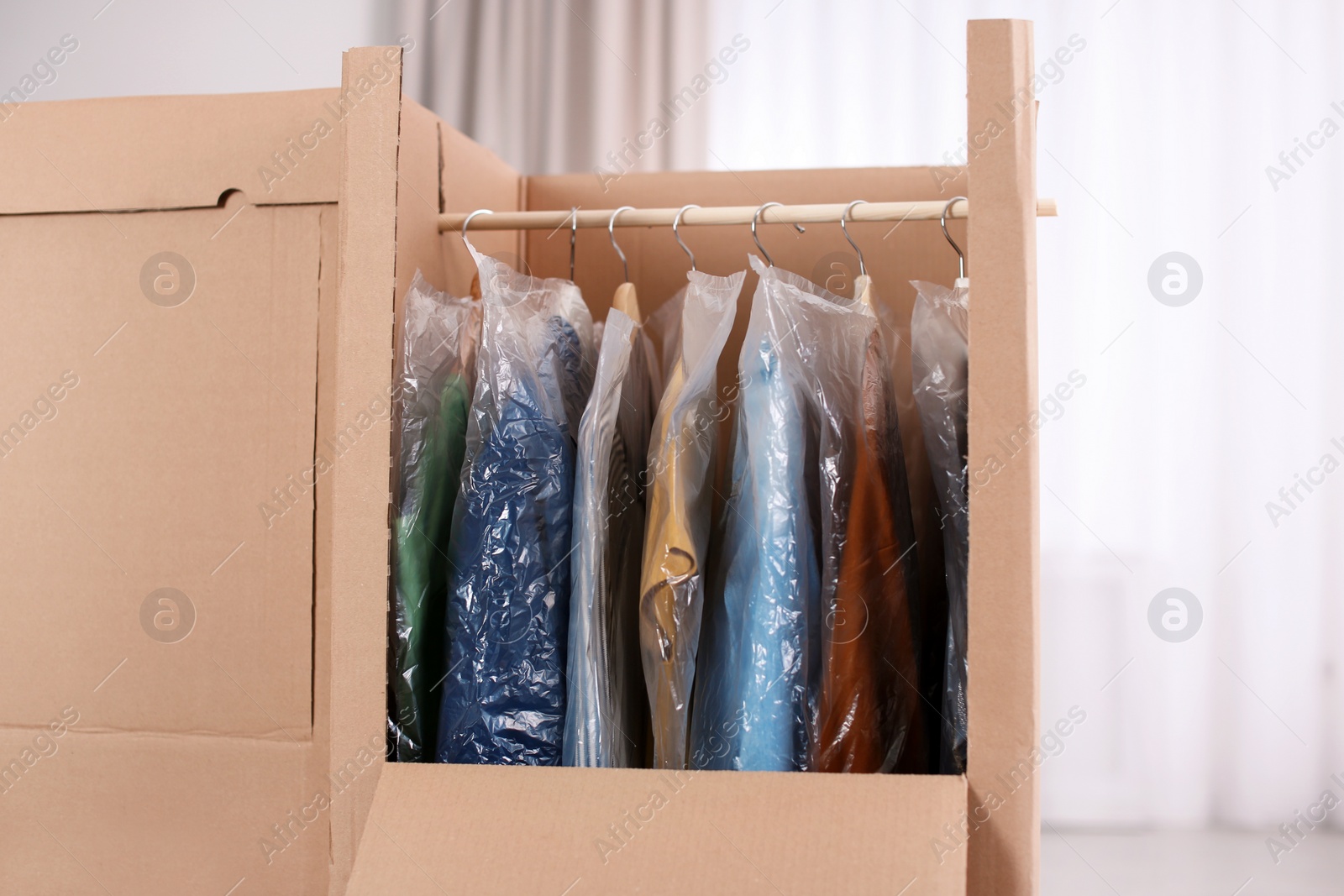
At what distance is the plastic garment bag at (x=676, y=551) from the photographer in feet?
2.65

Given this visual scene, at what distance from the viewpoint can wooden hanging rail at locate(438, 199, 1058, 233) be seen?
930mm

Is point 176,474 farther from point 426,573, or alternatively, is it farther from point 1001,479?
point 1001,479

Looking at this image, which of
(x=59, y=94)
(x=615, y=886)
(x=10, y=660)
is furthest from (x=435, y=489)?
(x=59, y=94)

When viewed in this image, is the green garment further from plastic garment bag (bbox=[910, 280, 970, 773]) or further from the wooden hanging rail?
plastic garment bag (bbox=[910, 280, 970, 773])

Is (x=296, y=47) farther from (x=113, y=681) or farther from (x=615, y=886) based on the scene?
(x=615, y=886)

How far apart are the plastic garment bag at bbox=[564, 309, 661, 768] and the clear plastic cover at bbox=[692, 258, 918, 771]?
0.27 ft

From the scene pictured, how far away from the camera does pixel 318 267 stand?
98 centimetres

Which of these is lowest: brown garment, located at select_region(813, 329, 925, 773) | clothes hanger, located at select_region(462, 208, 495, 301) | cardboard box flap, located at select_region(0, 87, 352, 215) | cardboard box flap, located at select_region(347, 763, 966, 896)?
cardboard box flap, located at select_region(347, 763, 966, 896)

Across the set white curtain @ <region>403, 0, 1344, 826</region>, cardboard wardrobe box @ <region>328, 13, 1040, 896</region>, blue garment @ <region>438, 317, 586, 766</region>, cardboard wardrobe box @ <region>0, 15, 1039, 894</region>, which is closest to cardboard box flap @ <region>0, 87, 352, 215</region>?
cardboard wardrobe box @ <region>0, 15, 1039, 894</region>

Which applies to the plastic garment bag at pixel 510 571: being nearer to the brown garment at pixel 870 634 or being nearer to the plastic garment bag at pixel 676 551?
the plastic garment bag at pixel 676 551

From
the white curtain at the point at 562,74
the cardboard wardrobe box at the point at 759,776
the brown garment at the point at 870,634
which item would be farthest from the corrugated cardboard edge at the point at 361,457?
the white curtain at the point at 562,74

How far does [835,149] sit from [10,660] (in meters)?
1.63

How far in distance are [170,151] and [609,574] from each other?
649 mm

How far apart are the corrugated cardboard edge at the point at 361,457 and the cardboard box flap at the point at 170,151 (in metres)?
0.23
